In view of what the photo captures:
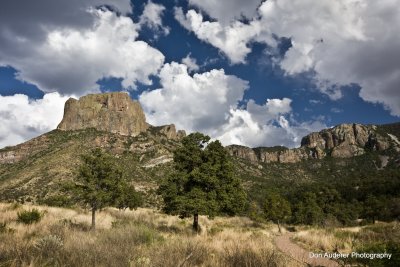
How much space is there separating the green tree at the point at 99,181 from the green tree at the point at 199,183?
12.1 feet

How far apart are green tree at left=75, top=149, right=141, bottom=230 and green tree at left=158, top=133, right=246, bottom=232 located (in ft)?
12.1

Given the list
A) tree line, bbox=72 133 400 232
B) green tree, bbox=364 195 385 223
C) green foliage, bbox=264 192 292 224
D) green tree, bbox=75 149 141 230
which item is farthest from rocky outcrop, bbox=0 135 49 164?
green tree, bbox=75 149 141 230

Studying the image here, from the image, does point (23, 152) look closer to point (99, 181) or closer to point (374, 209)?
point (374, 209)

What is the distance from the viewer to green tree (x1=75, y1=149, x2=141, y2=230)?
843 inches

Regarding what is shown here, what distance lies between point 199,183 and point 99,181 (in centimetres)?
695

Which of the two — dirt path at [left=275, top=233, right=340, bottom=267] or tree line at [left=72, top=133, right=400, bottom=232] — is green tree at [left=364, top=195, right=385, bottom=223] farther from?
dirt path at [left=275, top=233, right=340, bottom=267]

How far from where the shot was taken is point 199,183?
84.7ft

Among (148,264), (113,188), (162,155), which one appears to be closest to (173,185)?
(113,188)

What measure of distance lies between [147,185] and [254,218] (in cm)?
7950

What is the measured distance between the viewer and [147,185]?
134 meters

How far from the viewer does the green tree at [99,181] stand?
2142 centimetres

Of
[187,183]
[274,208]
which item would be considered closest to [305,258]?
[187,183]

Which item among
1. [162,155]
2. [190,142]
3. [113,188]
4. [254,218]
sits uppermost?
[162,155]

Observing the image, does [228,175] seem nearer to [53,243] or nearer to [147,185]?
[53,243]
